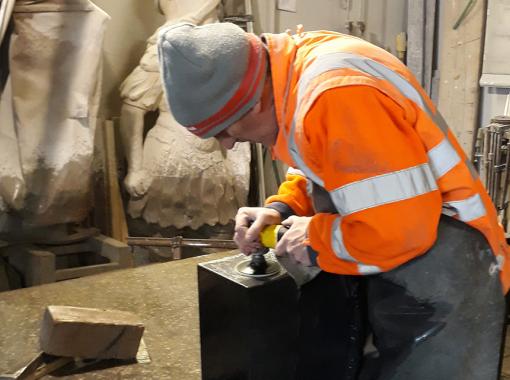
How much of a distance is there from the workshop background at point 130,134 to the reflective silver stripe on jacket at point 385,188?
43.6 inches

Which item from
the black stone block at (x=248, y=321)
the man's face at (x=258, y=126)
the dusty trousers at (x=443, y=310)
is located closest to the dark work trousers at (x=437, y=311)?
the dusty trousers at (x=443, y=310)

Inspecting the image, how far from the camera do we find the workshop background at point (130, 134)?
2438mm

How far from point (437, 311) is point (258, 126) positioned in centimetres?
42

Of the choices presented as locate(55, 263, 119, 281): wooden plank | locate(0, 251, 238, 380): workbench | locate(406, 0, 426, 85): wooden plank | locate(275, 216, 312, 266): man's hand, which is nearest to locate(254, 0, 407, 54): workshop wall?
locate(406, 0, 426, 85): wooden plank

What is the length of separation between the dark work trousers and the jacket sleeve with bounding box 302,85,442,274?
3.2 inches

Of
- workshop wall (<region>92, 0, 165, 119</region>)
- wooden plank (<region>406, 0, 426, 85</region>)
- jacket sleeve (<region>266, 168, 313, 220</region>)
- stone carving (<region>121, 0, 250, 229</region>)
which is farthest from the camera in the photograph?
wooden plank (<region>406, 0, 426, 85</region>)

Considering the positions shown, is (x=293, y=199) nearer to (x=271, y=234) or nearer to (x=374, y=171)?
(x=271, y=234)

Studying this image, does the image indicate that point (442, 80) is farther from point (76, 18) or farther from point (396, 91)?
point (396, 91)

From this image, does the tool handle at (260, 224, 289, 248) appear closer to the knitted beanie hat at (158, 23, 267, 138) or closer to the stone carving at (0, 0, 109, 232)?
the knitted beanie hat at (158, 23, 267, 138)

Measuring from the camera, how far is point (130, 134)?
9.37 ft

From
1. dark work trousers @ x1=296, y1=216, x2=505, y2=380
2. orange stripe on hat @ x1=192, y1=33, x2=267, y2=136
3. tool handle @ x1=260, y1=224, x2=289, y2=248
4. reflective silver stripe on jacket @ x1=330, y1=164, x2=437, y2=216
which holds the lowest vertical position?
dark work trousers @ x1=296, y1=216, x2=505, y2=380

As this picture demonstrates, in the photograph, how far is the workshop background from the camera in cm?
244

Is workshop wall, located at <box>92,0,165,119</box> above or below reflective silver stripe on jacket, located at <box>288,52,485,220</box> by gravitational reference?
above

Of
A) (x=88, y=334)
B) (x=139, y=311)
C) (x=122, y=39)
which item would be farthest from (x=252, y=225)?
(x=122, y=39)
